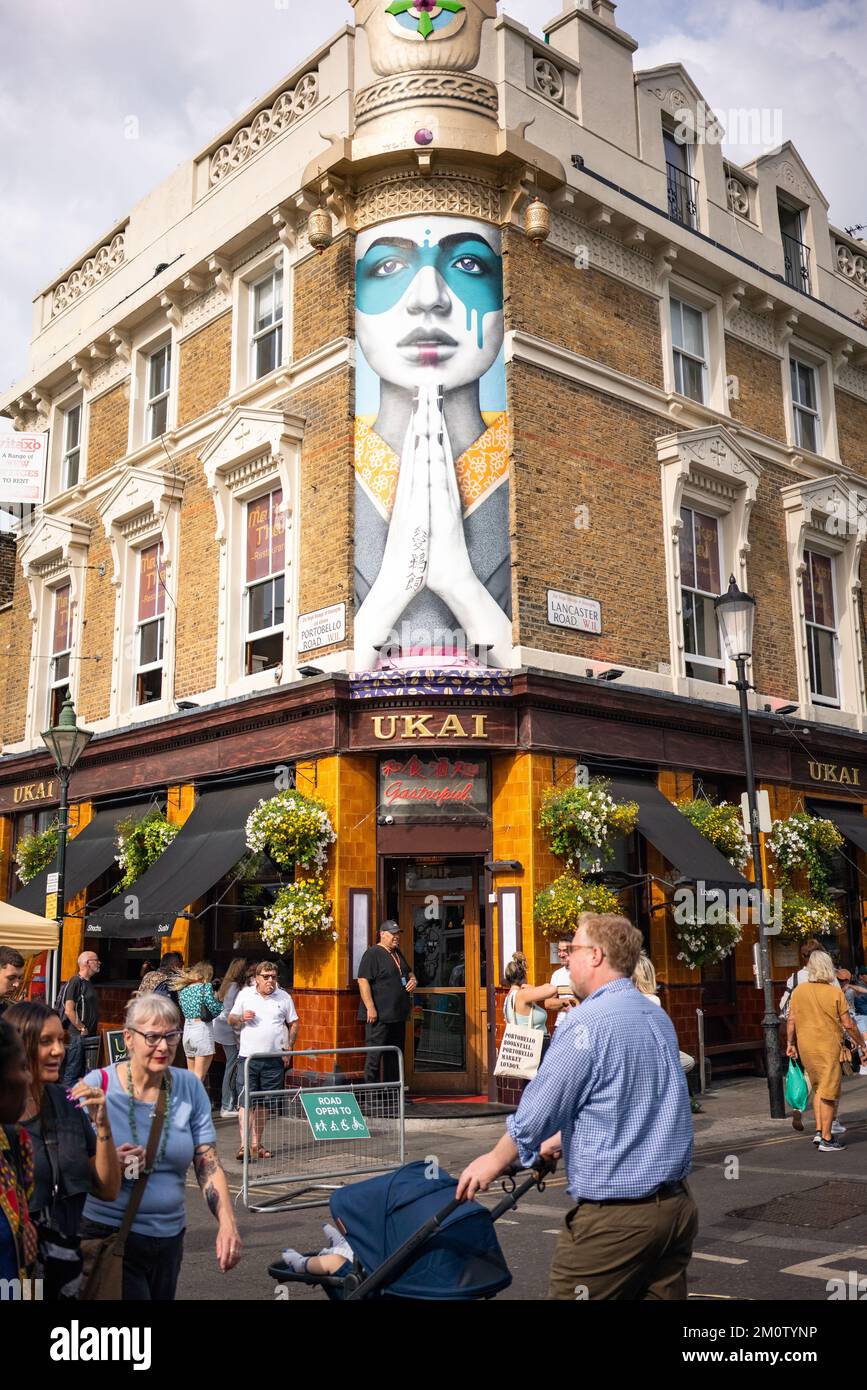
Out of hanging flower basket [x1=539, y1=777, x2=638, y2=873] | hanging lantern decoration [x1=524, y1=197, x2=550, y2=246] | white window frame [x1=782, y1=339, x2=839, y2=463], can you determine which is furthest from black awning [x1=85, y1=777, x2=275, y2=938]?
white window frame [x1=782, y1=339, x2=839, y2=463]

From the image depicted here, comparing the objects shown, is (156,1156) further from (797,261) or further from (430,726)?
(797,261)

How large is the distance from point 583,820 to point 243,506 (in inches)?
284

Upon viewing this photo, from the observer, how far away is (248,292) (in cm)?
1828

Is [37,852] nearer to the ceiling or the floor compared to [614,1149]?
nearer to the ceiling

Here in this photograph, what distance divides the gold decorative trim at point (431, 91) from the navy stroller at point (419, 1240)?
1480 centimetres

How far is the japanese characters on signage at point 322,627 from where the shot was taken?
15.2m

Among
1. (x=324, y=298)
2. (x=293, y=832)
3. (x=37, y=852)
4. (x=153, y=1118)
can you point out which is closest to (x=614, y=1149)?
(x=153, y=1118)

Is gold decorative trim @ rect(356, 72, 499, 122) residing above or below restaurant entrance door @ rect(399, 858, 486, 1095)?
above

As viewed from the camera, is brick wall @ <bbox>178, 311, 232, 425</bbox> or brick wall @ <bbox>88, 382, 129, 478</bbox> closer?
brick wall @ <bbox>178, 311, 232, 425</bbox>

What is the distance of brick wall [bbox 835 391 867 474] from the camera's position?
2134 centimetres

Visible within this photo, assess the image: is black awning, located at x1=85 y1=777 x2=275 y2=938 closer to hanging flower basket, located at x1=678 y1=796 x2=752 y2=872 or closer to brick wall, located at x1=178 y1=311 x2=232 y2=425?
hanging flower basket, located at x1=678 y1=796 x2=752 y2=872

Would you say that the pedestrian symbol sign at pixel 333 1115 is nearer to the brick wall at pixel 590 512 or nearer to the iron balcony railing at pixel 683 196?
the brick wall at pixel 590 512

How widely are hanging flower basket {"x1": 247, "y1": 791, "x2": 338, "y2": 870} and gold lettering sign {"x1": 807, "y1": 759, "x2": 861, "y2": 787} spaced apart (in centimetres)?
839

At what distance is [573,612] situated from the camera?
15.6 meters
